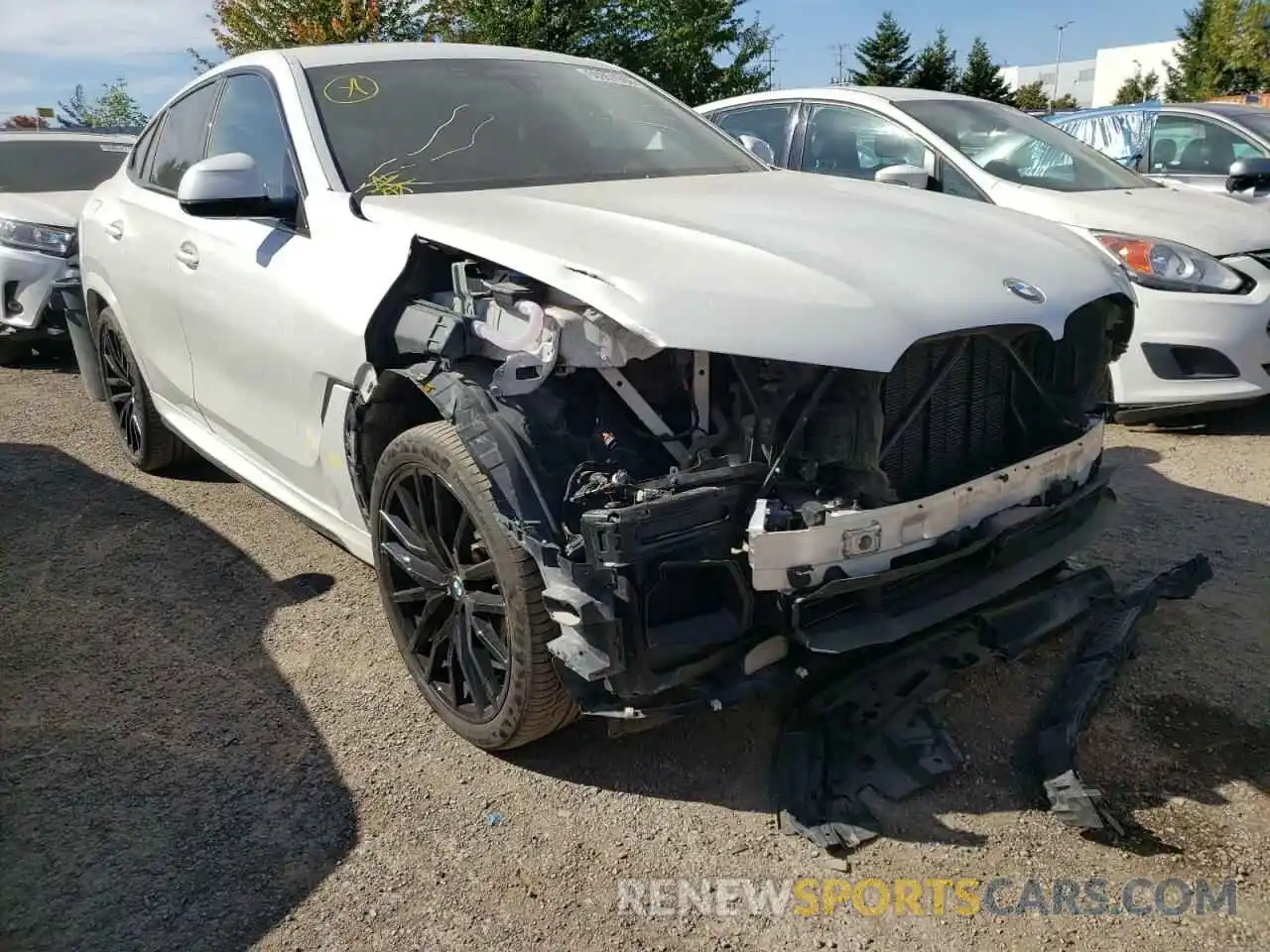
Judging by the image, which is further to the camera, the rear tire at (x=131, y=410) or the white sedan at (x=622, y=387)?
the rear tire at (x=131, y=410)

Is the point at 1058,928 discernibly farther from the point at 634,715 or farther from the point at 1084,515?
the point at 1084,515

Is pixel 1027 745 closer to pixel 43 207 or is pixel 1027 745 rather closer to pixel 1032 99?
pixel 43 207

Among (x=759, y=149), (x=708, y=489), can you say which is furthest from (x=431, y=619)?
(x=759, y=149)

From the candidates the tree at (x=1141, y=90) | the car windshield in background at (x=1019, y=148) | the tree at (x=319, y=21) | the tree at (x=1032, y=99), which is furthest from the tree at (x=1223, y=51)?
the car windshield in background at (x=1019, y=148)

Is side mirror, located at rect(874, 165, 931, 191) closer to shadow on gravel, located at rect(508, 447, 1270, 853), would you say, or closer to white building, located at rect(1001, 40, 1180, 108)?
shadow on gravel, located at rect(508, 447, 1270, 853)

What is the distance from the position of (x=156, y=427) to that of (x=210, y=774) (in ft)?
8.63

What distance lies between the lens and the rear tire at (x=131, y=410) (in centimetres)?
482

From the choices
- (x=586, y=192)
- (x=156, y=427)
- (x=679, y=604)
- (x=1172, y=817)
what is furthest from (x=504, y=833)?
(x=156, y=427)

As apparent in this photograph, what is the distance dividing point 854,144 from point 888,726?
4.32 meters

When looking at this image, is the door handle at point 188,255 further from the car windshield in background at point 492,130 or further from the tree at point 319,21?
the tree at point 319,21

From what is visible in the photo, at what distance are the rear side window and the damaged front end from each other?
2.04 meters

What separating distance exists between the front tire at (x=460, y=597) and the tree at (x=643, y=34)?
1564 cm

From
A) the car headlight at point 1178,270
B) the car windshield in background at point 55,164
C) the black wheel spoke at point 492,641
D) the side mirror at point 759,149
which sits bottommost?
the black wheel spoke at point 492,641

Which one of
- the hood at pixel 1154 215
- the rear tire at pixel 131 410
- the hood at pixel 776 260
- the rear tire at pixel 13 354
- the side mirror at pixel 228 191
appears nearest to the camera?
the hood at pixel 776 260
